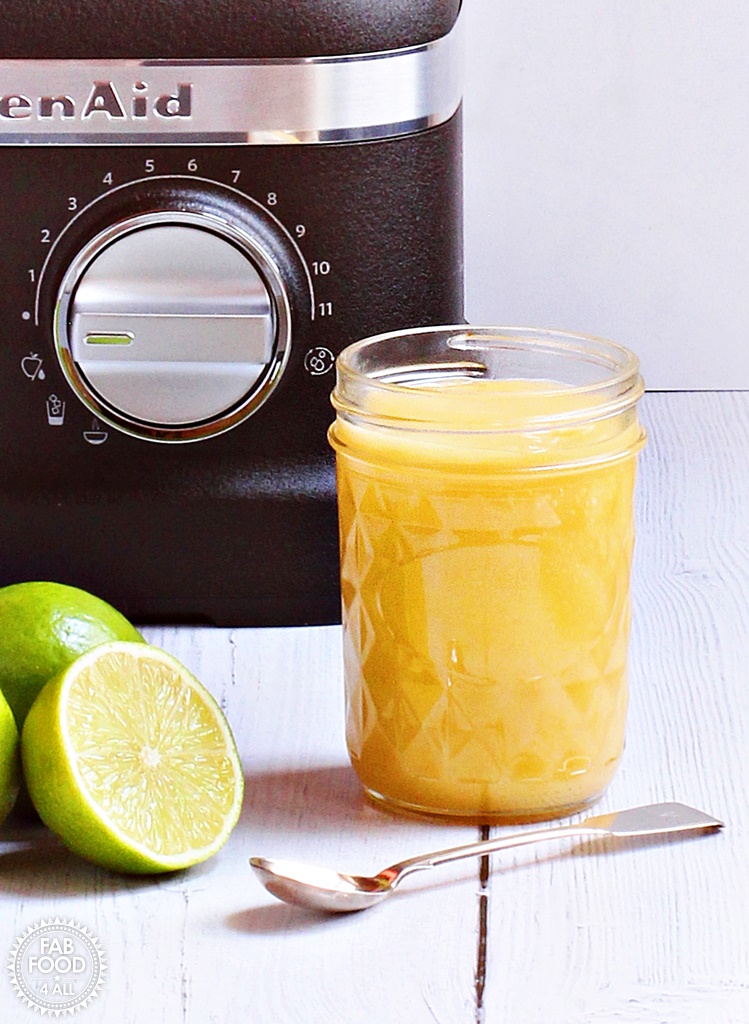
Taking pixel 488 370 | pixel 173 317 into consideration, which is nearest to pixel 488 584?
pixel 488 370

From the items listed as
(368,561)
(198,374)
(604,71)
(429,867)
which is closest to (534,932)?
(429,867)

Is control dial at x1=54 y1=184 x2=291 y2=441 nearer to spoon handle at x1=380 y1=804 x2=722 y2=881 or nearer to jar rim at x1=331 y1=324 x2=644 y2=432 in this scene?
jar rim at x1=331 y1=324 x2=644 y2=432

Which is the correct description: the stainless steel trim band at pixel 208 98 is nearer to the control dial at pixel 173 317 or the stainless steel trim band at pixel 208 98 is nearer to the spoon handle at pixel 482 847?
the control dial at pixel 173 317

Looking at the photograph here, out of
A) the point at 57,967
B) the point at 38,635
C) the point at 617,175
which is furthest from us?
the point at 617,175

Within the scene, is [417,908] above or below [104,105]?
below

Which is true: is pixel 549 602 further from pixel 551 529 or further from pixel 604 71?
pixel 604 71

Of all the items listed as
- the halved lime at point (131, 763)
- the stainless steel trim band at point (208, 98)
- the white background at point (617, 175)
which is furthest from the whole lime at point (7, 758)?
the white background at point (617, 175)

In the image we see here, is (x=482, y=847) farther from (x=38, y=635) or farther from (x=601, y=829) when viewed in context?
(x=38, y=635)
